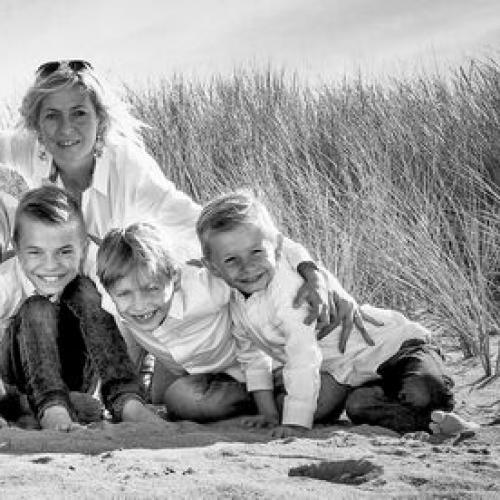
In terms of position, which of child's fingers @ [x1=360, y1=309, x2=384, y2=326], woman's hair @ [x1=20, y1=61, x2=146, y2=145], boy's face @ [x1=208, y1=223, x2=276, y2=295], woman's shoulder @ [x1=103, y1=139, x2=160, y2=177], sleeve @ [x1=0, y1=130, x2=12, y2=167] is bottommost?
child's fingers @ [x1=360, y1=309, x2=384, y2=326]

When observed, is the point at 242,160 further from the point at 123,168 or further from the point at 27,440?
the point at 27,440

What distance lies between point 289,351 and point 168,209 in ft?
3.17

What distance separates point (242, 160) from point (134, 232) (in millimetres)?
4053

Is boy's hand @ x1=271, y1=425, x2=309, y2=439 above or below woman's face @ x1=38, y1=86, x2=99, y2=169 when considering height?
below

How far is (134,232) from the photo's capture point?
3.83m

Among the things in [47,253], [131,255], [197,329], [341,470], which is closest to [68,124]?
[47,253]

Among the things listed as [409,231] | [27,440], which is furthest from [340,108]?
[27,440]

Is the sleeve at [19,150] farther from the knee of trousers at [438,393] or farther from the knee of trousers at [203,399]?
the knee of trousers at [438,393]

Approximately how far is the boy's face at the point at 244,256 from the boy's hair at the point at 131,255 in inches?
7.5

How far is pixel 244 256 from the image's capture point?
12.2 feet

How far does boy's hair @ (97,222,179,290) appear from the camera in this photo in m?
3.78

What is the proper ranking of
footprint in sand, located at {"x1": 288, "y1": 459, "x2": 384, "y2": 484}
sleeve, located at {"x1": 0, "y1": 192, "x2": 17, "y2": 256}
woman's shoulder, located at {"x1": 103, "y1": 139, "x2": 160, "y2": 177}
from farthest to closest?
woman's shoulder, located at {"x1": 103, "y1": 139, "x2": 160, "y2": 177}
sleeve, located at {"x1": 0, "y1": 192, "x2": 17, "y2": 256}
footprint in sand, located at {"x1": 288, "y1": 459, "x2": 384, "y2": 484}

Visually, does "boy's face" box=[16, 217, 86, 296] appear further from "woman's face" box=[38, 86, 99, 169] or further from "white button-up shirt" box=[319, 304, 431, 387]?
"white button-up shirt" box=[319, 304, 431, 387]

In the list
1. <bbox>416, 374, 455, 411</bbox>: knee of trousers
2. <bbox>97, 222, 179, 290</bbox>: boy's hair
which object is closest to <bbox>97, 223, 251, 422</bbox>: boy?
<bbox>97, 222, 179, 290</bbox>: boy's hair
